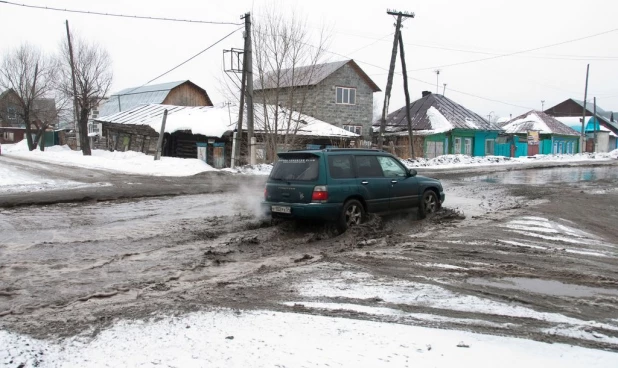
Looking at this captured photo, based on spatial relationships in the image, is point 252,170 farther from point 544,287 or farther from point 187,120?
point 544,287

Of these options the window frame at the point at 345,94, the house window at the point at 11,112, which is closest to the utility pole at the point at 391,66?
the window frame at the point at 345,94

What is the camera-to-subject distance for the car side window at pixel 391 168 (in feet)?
31.7

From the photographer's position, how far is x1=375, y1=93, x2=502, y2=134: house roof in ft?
131

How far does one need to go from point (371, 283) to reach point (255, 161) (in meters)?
19.4

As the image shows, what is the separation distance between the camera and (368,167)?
9336mm

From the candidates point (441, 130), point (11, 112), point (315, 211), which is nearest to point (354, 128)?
point (441, 130)

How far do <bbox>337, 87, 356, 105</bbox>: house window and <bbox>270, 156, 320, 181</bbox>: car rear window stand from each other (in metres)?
30.7

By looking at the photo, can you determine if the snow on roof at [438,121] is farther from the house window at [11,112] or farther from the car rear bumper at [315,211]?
the house window at [11,112]

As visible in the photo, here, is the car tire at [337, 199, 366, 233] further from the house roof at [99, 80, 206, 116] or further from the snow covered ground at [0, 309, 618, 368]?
the house roof at [99, 80, 206, 116]

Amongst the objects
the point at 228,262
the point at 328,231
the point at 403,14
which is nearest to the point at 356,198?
the point at 328,231

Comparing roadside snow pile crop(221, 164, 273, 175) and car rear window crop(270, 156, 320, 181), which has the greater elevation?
car rear window crop(270, 156, 320, 181)

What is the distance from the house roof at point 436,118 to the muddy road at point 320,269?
2926cm

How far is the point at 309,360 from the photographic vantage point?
3.57 m

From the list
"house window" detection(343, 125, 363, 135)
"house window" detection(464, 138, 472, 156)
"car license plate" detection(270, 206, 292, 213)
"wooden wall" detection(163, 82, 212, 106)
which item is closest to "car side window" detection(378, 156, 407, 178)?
"car license plate" detection(270, 206, 292, 213)
